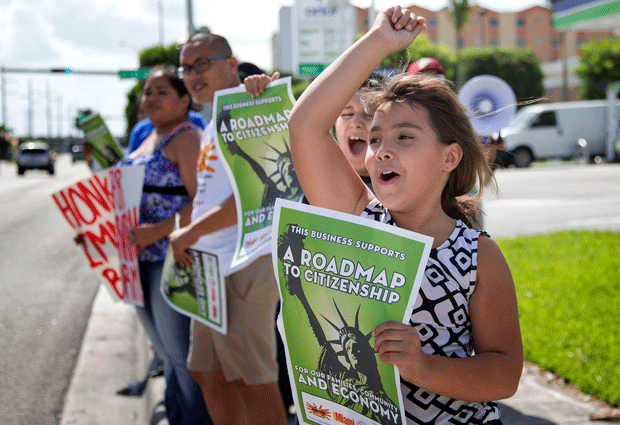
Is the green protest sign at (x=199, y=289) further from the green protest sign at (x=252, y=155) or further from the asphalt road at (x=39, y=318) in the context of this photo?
the asphalt road at (x=39, y=318)

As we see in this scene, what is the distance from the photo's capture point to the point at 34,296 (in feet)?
24.0

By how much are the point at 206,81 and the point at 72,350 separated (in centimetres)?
352

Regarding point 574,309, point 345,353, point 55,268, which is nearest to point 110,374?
point 574,309

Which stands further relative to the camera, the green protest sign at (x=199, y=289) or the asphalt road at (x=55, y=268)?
the asphalt road at (x=55, y=268)

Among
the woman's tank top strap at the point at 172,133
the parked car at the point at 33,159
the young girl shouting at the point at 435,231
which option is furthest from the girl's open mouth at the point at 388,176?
the parked car at the point at 33,159

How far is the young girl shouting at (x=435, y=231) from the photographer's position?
1415 mm

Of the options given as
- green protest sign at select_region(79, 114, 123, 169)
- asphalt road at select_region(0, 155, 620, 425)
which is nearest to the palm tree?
asphalt road at select_region(0, 155, 620, 425)

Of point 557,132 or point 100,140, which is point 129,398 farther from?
point 557,132

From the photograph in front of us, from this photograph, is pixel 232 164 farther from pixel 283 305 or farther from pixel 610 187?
pixel 610 187

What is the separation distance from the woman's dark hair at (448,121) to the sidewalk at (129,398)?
1893mm

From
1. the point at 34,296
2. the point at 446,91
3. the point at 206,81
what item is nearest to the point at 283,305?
the point at 446,91

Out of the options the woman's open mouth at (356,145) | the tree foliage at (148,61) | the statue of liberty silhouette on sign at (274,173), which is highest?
the tree foliage at (148,61)

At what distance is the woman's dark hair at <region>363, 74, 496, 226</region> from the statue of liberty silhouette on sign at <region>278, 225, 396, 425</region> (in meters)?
0.42

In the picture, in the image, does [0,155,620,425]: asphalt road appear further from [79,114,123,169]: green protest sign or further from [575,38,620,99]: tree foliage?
[575,38,620,99]: tree foliage
